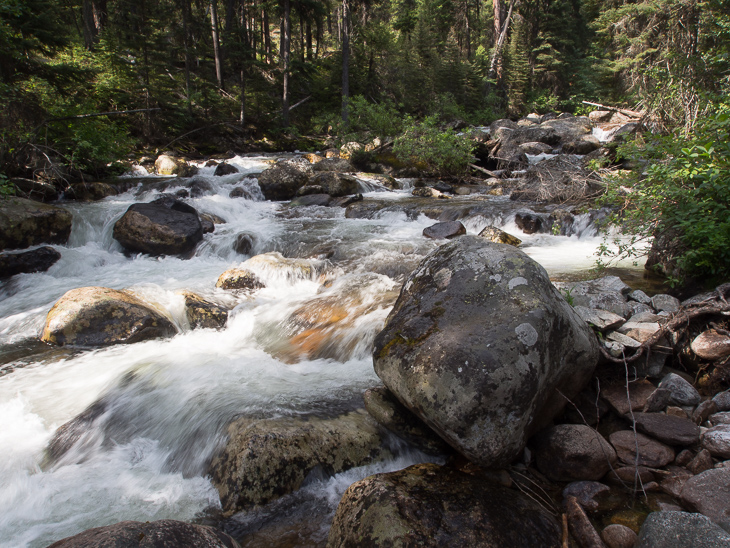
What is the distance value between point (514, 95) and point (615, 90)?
899cm

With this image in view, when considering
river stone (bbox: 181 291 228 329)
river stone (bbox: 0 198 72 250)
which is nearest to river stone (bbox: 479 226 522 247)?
river stone (bbox: 181 291 228 329)

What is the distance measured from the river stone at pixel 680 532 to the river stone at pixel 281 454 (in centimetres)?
174

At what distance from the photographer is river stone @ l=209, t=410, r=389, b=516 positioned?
9.19ft

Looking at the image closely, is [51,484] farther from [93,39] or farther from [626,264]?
[93,39]

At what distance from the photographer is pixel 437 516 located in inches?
91.4

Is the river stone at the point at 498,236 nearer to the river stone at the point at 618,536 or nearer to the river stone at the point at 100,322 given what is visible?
the river stone at the point at 100,322

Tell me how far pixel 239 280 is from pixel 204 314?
135 centimetres

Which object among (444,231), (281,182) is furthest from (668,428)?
(281,182)

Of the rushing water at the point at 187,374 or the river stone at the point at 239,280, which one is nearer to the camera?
the rushing water at the point at 187,374

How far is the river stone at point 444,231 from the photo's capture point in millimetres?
9266

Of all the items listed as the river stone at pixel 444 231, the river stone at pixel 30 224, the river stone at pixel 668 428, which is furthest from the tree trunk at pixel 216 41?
the river stone at pixel 668 428

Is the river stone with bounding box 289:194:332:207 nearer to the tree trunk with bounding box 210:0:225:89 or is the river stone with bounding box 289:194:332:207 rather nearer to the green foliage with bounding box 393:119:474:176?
the green foliage with bounding box 393:119:474:176

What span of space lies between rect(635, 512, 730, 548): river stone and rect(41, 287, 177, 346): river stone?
18.6ft

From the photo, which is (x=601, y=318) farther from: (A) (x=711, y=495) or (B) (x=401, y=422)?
(B) (x=401, y=422)
